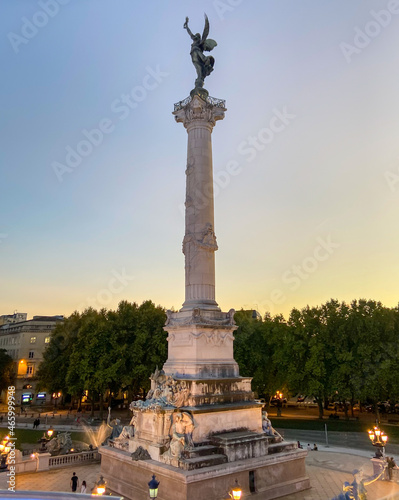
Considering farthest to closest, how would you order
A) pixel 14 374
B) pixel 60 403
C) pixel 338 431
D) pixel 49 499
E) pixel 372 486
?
pixel 14 374 → pixel 60 403 → pixel 338 431 → pixel 372 486 → pixel 49 499

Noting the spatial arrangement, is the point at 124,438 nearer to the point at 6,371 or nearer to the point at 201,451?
the point at 201,451

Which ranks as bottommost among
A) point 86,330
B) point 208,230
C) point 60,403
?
point 60,403

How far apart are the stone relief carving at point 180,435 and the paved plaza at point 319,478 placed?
5.38 m

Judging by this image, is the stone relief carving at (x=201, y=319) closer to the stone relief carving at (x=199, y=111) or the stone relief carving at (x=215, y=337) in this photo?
the stone relief carving at (x=215, y=337)

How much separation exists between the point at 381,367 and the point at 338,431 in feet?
24.1

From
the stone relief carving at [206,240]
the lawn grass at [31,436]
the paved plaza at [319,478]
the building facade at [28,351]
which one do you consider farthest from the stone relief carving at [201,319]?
the building facade at [28,351]

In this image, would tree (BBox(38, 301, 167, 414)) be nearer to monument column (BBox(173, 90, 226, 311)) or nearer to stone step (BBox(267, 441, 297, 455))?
monument column (BBox(173, 90, 226, 311))

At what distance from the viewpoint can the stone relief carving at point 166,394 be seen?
61.0 feet

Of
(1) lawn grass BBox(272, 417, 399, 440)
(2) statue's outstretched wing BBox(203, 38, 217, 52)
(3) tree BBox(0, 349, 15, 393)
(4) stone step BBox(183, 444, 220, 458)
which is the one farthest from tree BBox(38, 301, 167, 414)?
(2) statue's outstretched wing BBox(203, 38, 217, 52)

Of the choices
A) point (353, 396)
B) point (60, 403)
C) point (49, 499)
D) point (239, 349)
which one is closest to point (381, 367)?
point (353, 396)

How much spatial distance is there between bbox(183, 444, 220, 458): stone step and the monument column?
6.79 metres

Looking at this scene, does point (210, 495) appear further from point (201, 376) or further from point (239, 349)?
point (239, 349)

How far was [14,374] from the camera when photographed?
225 ft

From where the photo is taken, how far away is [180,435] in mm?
17266
